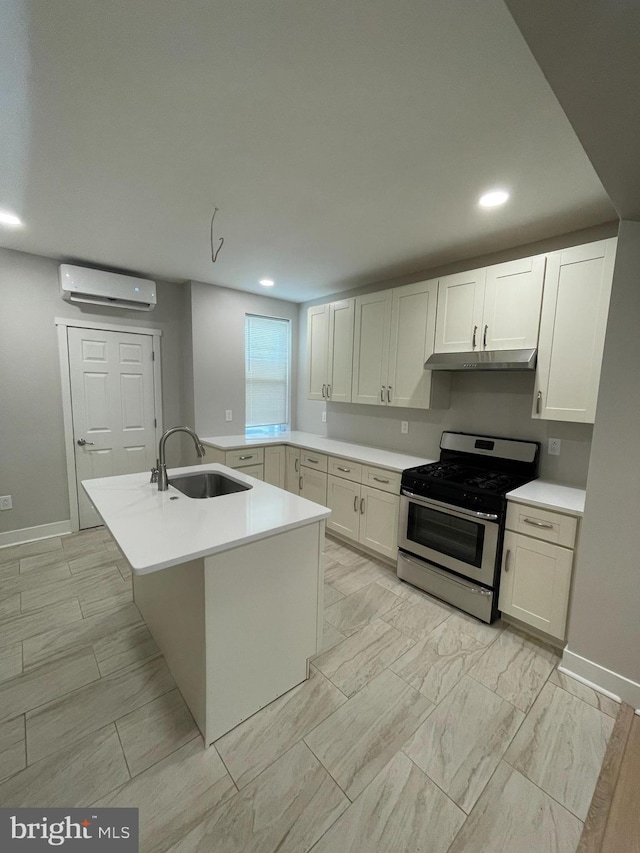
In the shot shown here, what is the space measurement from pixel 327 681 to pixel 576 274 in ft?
8.74

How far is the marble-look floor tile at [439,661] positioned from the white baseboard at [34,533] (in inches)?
128

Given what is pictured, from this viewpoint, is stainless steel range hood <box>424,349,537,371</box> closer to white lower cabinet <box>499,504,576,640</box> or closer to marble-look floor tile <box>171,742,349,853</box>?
white lower cabinet <box>499,504,576,640</box>

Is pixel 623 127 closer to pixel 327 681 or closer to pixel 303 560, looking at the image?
pixel 303 560

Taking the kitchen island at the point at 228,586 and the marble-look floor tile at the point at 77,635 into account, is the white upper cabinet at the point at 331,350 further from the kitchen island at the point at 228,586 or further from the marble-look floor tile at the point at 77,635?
the marble-look floor tile at the point at 77,635

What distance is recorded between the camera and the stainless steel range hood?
7.24ft

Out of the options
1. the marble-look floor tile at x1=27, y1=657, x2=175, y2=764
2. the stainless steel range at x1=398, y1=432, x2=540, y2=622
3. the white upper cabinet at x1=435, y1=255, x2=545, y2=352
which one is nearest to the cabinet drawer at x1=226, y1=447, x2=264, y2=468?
the stainless steel range at x1=398, y1=432, x2=540, y2=622

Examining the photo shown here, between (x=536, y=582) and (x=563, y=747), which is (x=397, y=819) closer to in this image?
(x=563, y=747)

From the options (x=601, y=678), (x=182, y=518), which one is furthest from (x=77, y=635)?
(x=601, y=678)

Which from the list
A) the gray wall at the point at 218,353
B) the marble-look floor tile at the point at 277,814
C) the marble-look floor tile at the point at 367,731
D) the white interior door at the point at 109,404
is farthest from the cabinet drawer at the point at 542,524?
the white interior door at the point at 109,404

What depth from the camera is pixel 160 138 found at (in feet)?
4.96

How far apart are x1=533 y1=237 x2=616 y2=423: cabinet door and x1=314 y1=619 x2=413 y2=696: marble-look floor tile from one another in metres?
1.67

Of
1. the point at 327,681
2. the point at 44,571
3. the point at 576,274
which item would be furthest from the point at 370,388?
the point at 44,571

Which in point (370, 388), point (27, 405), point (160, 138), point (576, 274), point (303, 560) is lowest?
point (303, 560)

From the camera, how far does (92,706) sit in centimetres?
165
